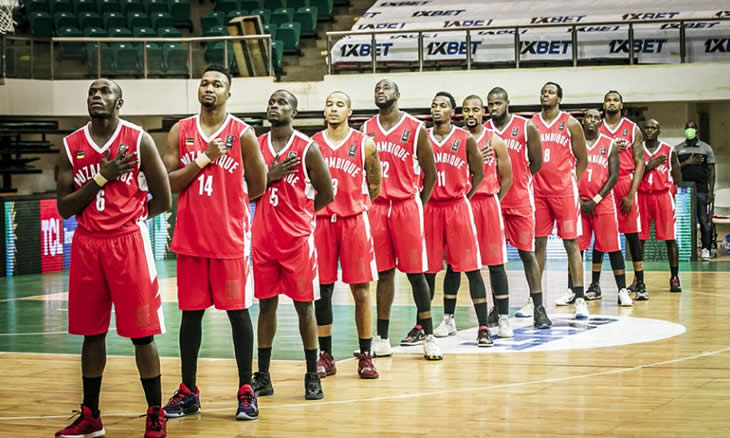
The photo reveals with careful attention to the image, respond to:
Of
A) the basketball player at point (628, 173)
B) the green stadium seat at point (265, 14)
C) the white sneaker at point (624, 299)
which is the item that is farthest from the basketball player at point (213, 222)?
the green stadium seat at point (265, 14)

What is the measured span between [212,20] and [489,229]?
1357 centimetres

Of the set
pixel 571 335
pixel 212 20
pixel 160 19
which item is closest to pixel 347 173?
pixel 571 335

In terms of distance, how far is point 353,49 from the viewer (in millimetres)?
18828

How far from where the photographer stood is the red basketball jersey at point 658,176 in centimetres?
1288

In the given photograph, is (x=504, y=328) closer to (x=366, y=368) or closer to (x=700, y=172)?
(x=366, y=368)

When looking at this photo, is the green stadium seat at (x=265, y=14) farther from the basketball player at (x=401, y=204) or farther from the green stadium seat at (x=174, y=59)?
the basketball player at (x=401, y=204)

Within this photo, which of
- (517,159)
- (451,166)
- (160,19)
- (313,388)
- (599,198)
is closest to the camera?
(313,388)

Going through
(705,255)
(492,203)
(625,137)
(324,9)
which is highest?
(324,9)

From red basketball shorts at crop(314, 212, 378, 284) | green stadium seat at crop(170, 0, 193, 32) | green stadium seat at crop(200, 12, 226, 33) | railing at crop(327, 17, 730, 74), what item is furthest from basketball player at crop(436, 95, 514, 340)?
green stadium seat at crop(170, 0, 193, 32)

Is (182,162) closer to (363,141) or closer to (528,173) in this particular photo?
(363,141)

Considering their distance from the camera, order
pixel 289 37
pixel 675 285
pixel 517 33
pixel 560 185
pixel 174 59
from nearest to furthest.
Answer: pixel 560 185, pixel 675 285, pixel 517 33, pixel 174 59, pixel 289 37

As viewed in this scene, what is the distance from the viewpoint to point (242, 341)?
635 cm

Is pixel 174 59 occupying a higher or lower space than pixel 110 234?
higher

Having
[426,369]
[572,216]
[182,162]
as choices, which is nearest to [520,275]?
[572,216]
